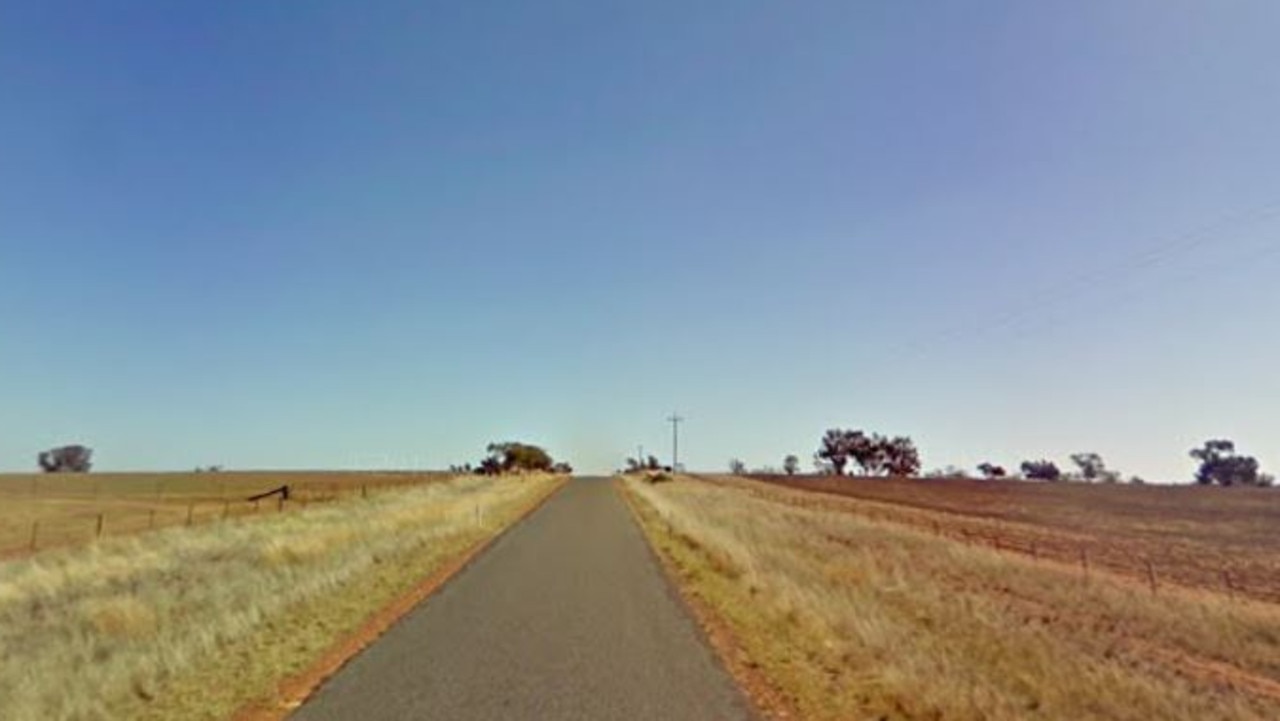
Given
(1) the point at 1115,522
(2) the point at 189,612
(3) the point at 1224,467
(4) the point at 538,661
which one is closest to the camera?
(4) the point at 538,661

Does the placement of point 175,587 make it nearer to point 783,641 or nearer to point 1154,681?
point 783,641

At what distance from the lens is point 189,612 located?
40.8 ft

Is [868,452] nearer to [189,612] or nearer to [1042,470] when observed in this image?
[1042,470]

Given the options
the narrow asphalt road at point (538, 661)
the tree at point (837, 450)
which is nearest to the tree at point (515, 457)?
the tree at point (837, 450)

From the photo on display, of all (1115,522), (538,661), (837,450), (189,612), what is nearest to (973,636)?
(538,661)

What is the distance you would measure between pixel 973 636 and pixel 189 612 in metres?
11.7

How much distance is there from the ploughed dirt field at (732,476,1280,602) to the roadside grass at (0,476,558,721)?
20.9 meters

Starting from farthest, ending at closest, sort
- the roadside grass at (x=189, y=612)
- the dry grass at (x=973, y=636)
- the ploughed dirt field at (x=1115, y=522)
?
the ploughed dirt field at (x=1115, y=522) < the dry grass at (x=973, y=636) < the roadside grass at (x=189, y=612)

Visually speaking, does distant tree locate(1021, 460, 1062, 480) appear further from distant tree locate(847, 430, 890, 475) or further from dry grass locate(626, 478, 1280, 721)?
dry grass locate(626, 478, 1280, 721)

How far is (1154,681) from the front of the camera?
11.1 metres

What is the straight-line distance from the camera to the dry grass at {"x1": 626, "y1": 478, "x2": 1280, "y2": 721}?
26.8 feet

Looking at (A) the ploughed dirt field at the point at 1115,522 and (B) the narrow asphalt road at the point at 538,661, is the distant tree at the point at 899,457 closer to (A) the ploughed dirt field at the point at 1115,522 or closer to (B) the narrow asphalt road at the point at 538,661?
(A) the ploughed dirt field at the point at 1115,522

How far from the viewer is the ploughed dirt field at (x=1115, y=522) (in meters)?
28.9

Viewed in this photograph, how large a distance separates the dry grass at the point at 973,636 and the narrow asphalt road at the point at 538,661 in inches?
33.9
